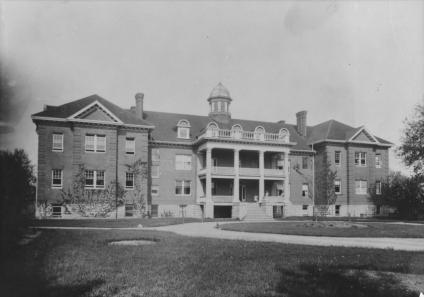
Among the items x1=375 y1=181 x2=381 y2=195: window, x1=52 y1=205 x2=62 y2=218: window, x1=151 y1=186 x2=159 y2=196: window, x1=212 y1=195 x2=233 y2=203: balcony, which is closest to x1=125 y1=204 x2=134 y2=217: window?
x1=151 y1=186 x2=159 y2=196: window

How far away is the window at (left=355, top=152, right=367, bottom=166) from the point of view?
45406 mm

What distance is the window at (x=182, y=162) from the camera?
40469mm

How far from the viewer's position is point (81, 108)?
34.6 m

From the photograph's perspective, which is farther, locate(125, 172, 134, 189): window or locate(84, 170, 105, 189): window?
locate(125, 172, 134, 189): window

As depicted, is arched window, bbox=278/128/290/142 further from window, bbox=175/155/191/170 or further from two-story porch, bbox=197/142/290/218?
window, bbox=175/155/191/170

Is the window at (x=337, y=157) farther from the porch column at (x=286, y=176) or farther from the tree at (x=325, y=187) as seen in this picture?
the porch column at (x=286, y=176)

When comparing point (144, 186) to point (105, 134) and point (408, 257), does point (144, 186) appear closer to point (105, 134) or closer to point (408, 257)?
point (105, 134)

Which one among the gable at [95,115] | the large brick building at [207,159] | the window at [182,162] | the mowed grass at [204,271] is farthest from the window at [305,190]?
the mowed grass at [204,271]

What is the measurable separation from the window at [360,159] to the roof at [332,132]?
2589 millimetres

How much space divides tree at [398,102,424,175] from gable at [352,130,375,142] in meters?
4.49

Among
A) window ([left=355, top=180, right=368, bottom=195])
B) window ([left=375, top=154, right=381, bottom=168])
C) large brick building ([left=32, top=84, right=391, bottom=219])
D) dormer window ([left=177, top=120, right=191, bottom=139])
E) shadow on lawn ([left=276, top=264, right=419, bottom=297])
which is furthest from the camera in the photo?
window ([left=375, top=154, right=381, bottom=168])

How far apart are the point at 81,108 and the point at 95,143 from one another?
3.34 m

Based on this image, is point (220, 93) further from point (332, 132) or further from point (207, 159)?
point (332, 132)

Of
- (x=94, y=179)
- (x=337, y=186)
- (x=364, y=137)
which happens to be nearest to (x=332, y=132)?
(x=364, y=137)
